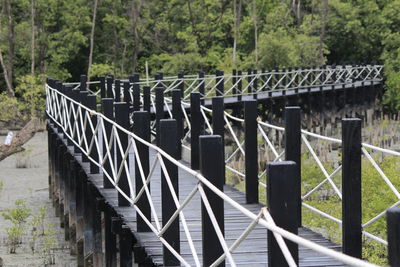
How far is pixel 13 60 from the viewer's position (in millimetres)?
39219

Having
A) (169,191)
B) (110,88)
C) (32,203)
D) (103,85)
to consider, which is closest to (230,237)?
(169,191)

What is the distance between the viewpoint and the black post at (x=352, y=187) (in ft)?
18.1

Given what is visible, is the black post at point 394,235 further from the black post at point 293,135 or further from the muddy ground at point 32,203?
the muddy ground at point 32,203

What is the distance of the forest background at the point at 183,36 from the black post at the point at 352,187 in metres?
31.8

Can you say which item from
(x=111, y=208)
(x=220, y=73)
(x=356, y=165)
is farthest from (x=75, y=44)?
(x=356, y=165)

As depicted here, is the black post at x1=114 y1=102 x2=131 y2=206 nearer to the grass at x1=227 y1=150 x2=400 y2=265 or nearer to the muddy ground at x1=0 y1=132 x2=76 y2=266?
the grass at x1=227 y1=150 x2=400 y2=265

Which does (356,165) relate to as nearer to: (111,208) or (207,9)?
(111,208)

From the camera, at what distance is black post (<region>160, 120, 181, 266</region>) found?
6207 millimetres

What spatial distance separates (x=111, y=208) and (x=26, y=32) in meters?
30.9

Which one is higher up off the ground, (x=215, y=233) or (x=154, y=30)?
(x=154, y=30)

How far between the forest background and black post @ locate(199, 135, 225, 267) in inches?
1277

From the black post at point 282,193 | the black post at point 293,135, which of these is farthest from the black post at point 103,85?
the black post at point 282,193

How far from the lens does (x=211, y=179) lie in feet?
16.7

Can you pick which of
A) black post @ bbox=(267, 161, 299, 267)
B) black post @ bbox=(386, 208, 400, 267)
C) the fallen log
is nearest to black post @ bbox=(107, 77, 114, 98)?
the fallen log
